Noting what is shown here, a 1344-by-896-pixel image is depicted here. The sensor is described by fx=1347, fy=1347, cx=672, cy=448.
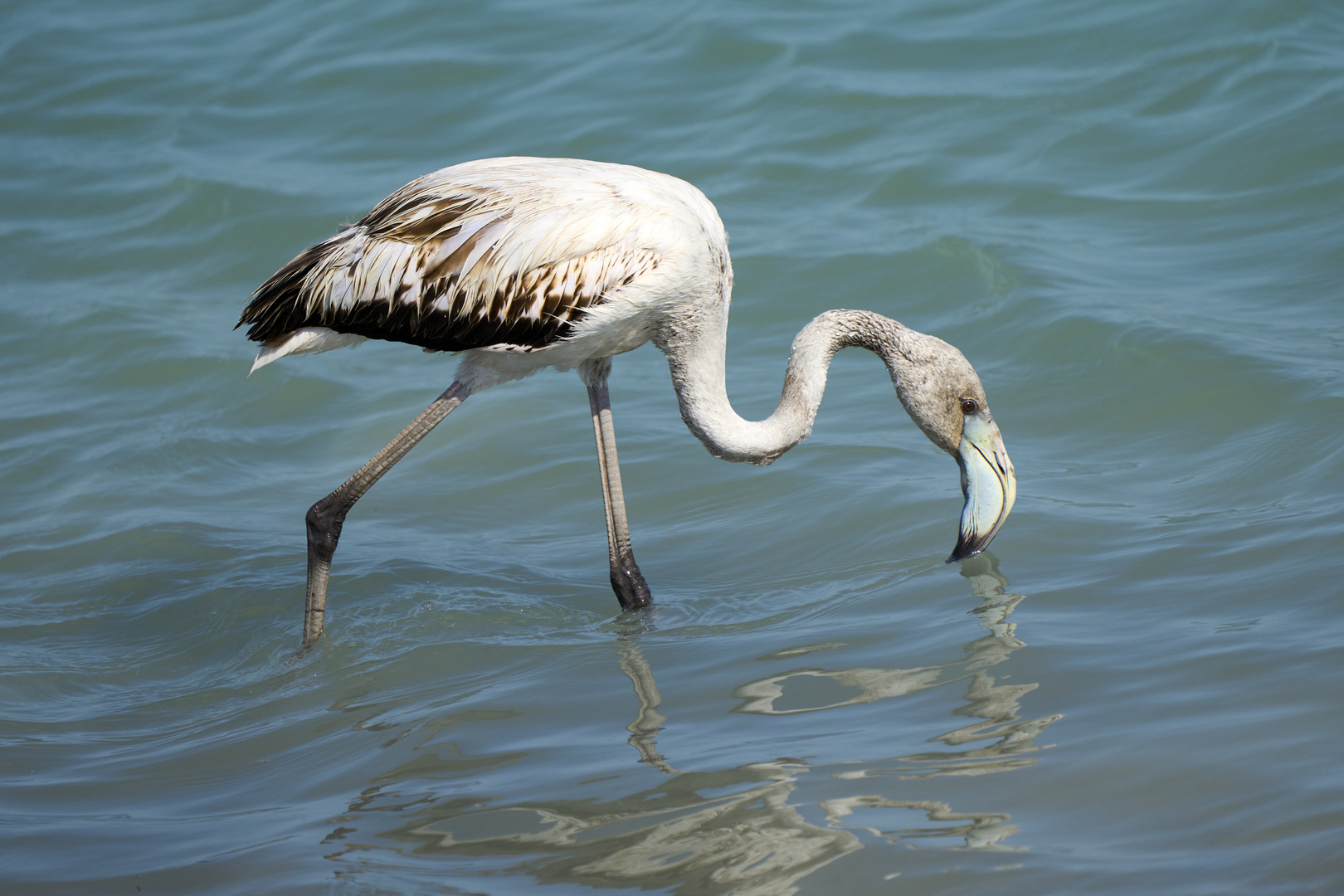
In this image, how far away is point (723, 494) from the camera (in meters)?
7.59

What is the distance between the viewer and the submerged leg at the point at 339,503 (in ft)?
20.1

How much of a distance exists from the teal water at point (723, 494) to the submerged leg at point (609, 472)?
0.84 ft

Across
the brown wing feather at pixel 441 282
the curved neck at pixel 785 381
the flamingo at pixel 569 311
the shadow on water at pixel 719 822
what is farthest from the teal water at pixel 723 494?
the brown wing feather at pixel 441 282

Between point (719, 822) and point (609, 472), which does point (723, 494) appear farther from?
point (719, 822)

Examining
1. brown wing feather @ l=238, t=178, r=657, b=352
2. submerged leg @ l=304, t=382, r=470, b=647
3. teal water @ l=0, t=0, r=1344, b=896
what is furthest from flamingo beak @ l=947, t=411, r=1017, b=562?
submerged leg @ l=304, t=382, r=470, b=647

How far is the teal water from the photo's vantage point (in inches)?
157

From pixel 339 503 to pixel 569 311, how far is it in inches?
57.2

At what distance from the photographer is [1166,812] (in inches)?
146

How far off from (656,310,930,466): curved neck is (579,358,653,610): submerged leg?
0.47 metres

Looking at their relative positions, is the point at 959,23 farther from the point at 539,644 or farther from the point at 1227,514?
the point at 539,644

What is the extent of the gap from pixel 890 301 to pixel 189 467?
198 inches

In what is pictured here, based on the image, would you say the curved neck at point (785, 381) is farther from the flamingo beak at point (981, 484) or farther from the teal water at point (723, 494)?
the teal water at point (723, 494)

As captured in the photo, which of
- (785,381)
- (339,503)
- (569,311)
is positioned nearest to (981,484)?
(785,381)

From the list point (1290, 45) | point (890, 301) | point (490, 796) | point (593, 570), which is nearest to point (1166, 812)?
point (490, 796)
